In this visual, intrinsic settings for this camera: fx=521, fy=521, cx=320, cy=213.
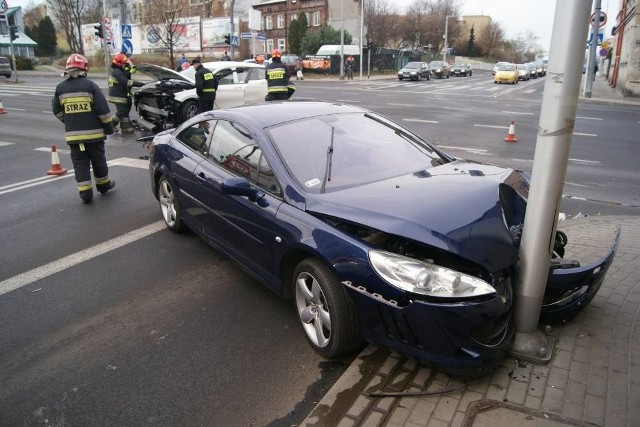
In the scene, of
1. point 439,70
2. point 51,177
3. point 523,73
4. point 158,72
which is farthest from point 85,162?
point 523,73

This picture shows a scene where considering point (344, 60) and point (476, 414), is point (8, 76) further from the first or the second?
point (476, 414)

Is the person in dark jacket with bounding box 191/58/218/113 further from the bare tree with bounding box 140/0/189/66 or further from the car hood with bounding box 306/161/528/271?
the bare tree with bounding box 140/0/189/66

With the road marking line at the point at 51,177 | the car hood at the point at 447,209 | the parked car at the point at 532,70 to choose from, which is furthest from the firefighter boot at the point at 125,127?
the parked car at the point at 532,70

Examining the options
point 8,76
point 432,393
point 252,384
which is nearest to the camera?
point 432,393

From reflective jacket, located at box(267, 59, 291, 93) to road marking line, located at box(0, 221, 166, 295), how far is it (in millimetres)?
7518

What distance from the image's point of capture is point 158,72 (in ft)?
43.0

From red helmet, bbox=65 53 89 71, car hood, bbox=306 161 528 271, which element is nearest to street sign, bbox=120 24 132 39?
red helmet, bbox=65 53 89 71

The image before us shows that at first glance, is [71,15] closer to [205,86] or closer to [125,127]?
[125,127]

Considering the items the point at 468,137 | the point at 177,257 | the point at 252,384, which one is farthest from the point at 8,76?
the point at 252,384

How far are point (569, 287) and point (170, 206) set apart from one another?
413 cm

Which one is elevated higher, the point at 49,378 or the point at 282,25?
the point at 282,25

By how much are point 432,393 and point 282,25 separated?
7866 cm

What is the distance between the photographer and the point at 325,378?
10.7 ft

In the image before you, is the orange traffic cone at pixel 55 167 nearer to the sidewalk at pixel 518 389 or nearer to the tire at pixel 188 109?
the tire at pixel 188 109
